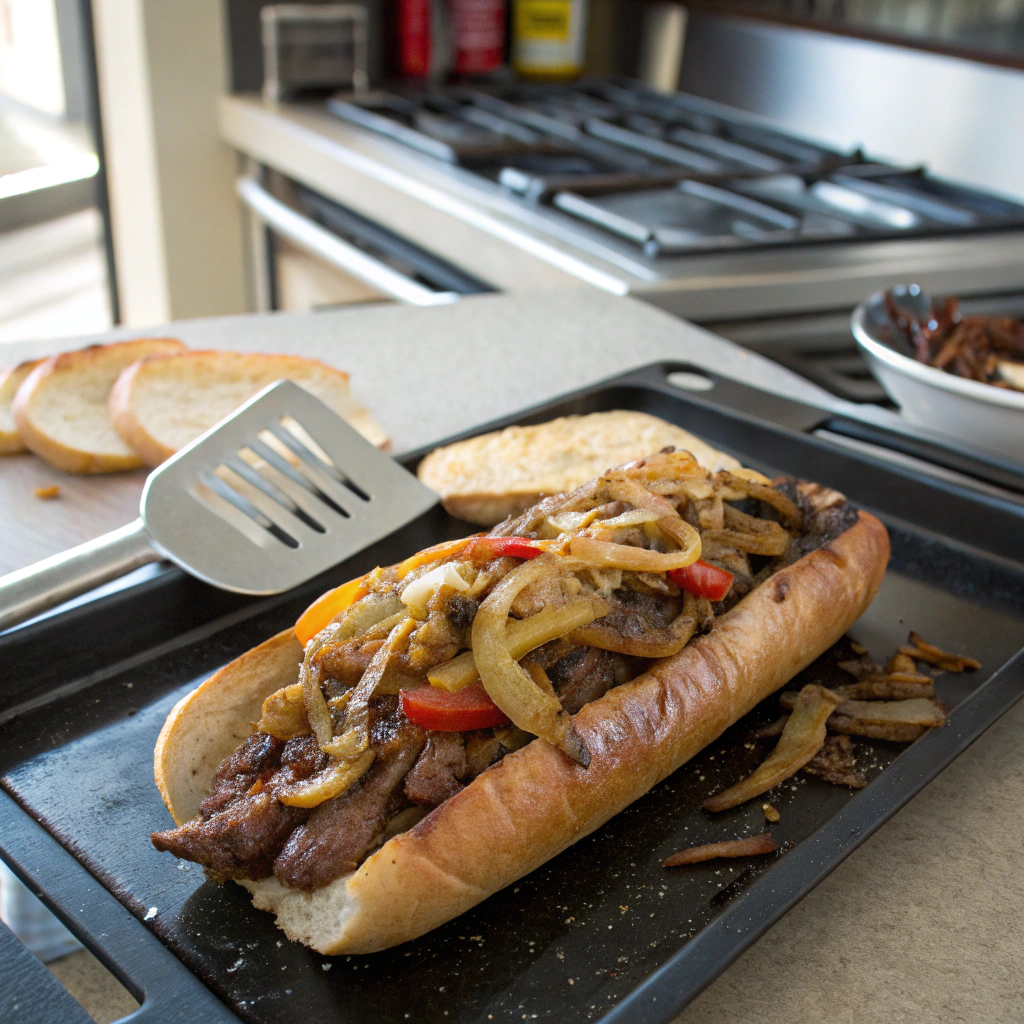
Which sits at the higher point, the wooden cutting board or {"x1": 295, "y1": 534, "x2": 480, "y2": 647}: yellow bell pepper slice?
{"x1": 295, "y1": 534, "x2": 480, "y2": 647}: yellow bell pepper slice

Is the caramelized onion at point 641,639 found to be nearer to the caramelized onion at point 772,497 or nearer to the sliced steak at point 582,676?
the sliced steak at point 582,676

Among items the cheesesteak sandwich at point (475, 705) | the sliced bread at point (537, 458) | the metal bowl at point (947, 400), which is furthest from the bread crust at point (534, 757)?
the metal bowl at point (947, 400)

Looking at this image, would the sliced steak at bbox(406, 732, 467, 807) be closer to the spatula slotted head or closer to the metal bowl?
the spatula slotted head

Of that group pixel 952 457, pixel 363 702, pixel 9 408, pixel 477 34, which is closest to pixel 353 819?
pixel 363 702

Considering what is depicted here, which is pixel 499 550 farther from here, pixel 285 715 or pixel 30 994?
pixel 30 994

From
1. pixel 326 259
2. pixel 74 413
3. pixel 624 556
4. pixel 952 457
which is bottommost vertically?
pixel 326 259

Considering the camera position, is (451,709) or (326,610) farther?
(326,610)

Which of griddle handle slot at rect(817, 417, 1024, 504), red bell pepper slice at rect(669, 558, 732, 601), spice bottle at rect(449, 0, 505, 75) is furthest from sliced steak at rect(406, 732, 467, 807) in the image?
spice bottle at rect(449, 0, 505, 75)
